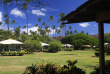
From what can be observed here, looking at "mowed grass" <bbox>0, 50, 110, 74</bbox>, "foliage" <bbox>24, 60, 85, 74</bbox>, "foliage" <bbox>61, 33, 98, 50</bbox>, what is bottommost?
"mowed grass" <bbox>0, 50, 110, 74</bbox>

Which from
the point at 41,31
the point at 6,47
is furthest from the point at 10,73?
the point at 41,31

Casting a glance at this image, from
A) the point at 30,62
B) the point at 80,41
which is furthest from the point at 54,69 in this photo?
the point at 80,41

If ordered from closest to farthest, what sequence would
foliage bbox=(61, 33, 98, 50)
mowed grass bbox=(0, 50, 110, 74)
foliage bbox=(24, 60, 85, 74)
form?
1. foliage bbox=(24, 60, 85, 74)
2. mowed grass bbox=(0, 50, 110, 74)
3. foliage bbox=(61, 33, 98, 50)

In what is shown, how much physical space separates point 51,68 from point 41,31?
90555 millimetres

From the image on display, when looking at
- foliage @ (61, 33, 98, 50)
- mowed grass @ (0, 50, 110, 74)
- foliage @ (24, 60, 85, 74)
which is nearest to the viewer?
foliage @ (24, 60, 85, 74)

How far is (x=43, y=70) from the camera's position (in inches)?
235

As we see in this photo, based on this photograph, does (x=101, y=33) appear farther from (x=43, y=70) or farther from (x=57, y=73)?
(x=43, y=70)

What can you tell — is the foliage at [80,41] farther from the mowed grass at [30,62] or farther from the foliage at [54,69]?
the foliage at [54,69]

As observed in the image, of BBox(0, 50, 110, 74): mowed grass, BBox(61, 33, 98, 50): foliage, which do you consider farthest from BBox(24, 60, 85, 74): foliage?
BBox(61, 33, 98, 50): foliage

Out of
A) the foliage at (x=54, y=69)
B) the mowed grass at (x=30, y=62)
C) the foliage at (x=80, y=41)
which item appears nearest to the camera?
the foliage at (x=54, y=69)

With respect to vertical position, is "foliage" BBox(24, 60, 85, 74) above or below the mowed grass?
above

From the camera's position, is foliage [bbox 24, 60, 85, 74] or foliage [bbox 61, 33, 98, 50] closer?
foliage [bbox 24, 60, 85, 74]

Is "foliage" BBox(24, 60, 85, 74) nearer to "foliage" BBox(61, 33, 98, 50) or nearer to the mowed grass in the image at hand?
the mowed grass

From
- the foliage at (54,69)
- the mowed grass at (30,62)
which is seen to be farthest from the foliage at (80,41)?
the foliage at (54,69)
